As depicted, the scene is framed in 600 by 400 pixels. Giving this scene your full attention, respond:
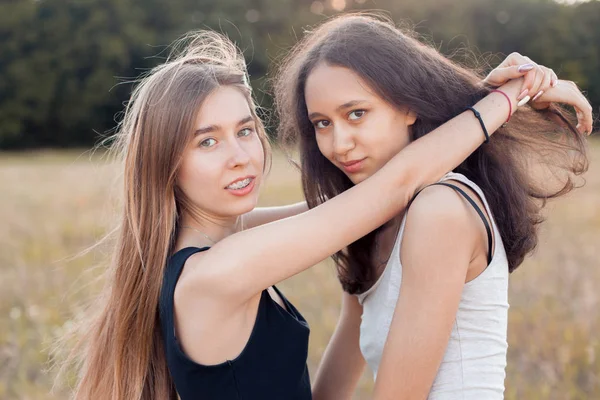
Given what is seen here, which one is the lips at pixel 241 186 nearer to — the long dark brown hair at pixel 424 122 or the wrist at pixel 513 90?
the long dark brown hair at pixel 424 122

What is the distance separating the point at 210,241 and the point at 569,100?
1614 millimetres

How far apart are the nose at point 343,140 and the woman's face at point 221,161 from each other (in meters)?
0.32

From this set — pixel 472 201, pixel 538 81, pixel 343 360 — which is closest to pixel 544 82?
pixel 538 81

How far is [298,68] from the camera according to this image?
10.0 ft

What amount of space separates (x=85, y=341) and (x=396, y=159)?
172cm

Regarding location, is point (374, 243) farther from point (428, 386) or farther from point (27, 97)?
point (27, 97)

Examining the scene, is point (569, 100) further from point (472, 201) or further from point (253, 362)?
point (253, 362)

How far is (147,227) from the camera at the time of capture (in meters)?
2.73

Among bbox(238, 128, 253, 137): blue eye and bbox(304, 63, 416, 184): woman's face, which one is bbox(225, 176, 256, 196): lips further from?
bbox(304, 63, 416, 184): woman's face

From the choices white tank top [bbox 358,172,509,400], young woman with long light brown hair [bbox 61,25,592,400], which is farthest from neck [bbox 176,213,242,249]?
white tank top [bbox 358,172,509,400]

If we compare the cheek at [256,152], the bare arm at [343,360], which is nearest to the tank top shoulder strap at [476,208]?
the cheek at [256,152]

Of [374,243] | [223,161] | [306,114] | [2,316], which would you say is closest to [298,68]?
[306,114]

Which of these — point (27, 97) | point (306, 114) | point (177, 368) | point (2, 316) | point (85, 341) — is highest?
point (306, 114)

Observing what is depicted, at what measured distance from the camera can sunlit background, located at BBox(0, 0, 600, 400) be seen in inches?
193
